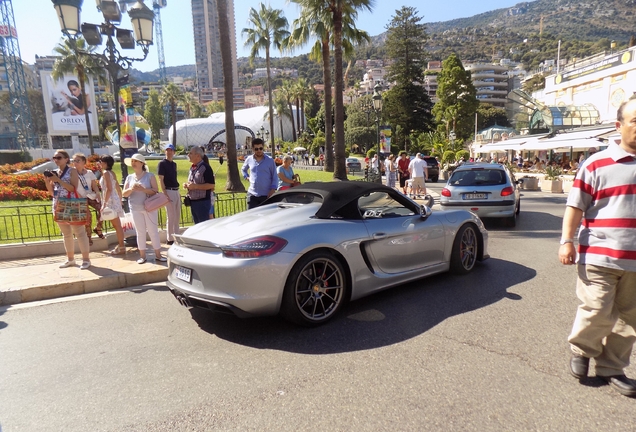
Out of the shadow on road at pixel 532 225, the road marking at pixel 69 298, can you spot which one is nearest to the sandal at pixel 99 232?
the road marking at pixel 69 298

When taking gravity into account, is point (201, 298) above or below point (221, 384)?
above

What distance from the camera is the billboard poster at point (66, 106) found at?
2729 inches

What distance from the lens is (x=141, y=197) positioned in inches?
249

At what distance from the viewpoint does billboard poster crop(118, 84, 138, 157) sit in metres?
9.47

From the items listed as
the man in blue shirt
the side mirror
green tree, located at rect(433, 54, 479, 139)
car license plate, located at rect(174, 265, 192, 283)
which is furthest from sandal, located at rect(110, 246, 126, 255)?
green tree, located at rect(433, 54, 479, 139)

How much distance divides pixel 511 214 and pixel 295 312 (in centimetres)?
741

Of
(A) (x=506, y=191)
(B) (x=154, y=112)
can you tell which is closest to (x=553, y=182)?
(A) (x=506, y=191)

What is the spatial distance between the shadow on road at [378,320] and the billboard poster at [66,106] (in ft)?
253

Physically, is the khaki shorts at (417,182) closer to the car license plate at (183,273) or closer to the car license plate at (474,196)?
the car license plate at (474,196)

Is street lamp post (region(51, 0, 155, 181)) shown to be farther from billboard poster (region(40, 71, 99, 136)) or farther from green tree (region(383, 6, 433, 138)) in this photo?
billboard poster (region(40, 71, 99, 136))

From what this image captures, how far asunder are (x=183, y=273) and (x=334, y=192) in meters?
1.77

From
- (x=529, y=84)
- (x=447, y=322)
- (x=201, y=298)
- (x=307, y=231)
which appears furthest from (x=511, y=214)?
(x=529, y=84)

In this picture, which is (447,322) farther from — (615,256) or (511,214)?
(511,214)

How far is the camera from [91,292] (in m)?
5.62
